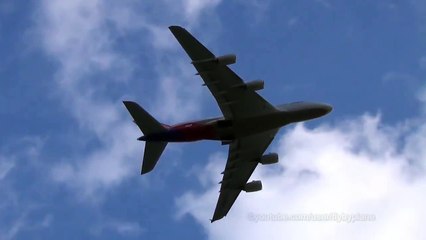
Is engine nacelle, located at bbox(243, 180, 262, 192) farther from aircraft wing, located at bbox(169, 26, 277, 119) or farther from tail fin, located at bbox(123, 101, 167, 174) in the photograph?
→ tail fin, located at bbox(123, 101, 167, 174)

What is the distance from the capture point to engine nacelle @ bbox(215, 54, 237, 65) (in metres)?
87.4

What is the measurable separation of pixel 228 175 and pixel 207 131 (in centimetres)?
915

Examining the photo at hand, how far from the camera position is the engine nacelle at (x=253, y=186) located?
10056 centimetres

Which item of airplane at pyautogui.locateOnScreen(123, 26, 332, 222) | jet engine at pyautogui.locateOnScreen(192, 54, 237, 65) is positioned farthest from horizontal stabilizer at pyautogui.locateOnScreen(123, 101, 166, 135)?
jet engine at pyautogui.locateOnScreen(192, 54, 237, 65)

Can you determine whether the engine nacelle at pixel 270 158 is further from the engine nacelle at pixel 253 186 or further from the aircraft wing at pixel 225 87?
the aircraft wing at pixel 225 87

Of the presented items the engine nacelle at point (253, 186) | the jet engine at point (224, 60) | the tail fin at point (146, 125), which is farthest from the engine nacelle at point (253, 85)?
the engine nacelle at point (253, 186)

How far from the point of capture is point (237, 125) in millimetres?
92188

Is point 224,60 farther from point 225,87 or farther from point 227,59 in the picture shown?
point 225,87

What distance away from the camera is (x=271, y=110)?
91688mm

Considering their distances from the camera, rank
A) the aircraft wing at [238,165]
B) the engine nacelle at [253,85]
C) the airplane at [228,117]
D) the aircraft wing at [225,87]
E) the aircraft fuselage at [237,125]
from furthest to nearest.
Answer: the aircraft wing at [238,165] → the aircraft fuselage at [237,125] → the engine nacelle at [253,85] → the airplane at [228,117] → the aircraft wing at [225,87]

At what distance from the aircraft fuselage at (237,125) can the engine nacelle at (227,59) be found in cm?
682

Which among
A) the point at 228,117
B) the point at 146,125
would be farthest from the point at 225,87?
the point at 146,125

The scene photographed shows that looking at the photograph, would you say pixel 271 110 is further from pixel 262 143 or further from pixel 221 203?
pixel 221 203

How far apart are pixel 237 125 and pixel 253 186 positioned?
35.7ft
